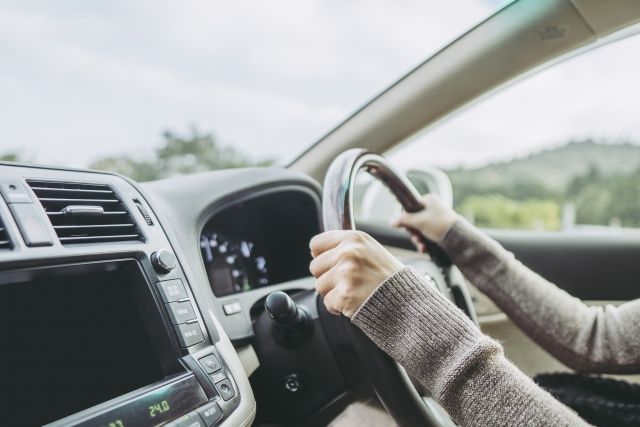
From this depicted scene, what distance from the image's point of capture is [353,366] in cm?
113

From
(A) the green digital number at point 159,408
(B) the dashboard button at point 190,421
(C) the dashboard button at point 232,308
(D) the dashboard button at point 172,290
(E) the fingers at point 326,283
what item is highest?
(D) the dashboard button at point 172,290

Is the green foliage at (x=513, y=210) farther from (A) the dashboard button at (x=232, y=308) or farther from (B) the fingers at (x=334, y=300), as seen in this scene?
(B) the fingers at (x=334, y=300)

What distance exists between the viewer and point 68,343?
3.03ft

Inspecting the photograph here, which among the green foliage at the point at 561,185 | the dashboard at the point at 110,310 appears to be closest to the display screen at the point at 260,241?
the dashboard at the point at 110,310

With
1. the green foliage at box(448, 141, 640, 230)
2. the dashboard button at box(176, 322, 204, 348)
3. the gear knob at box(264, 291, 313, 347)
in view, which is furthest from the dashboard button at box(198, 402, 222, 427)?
the green foliage at box(448, 141, 640, 230)

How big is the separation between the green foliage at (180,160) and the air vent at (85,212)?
12 cm

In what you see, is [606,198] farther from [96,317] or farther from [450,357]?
[96,317]

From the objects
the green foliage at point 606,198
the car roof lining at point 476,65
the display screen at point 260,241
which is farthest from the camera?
the green foliage at point 606,198

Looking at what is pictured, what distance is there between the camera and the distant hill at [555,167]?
12.5ft

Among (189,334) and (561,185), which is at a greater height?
(189,334)

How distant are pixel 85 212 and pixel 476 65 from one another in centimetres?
117

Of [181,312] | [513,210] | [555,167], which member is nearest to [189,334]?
[181,312]

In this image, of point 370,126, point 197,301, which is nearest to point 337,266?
point 197,301

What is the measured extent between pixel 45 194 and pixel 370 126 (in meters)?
1.05
